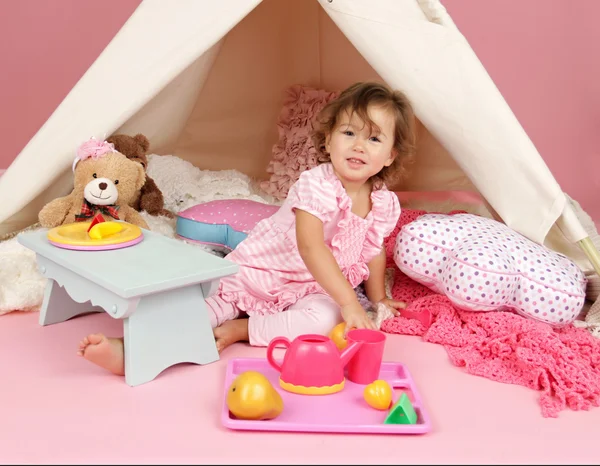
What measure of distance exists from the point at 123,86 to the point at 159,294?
630 millimetres

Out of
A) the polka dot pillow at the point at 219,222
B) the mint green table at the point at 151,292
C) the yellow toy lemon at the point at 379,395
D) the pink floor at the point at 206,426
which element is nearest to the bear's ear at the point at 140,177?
the polka dot pillow at the point at 219,222

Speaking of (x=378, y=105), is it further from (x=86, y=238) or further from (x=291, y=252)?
(x=86, y=238)

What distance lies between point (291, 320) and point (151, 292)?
375 millimetres

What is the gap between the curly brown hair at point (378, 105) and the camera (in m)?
1.64

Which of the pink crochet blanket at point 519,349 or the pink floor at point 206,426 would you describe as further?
the pink crochet blanket at point 519,349

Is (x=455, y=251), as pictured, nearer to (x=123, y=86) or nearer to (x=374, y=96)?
(x=374, y=96)

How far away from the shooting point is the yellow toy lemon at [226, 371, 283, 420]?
48.7 inches

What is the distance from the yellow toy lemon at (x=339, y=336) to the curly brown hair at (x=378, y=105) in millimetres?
383

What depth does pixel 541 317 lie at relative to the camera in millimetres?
1655

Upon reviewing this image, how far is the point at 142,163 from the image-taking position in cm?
201

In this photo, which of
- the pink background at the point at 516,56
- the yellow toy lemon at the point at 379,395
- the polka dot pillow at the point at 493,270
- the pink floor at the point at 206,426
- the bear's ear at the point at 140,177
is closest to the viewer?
the pink floor at the point at 206,426

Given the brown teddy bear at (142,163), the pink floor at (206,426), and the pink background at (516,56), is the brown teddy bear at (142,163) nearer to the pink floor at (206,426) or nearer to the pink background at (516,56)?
the pink floor at (206,426)

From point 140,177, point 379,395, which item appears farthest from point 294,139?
point 379,395

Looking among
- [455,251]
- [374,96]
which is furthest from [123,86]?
[455,251]
